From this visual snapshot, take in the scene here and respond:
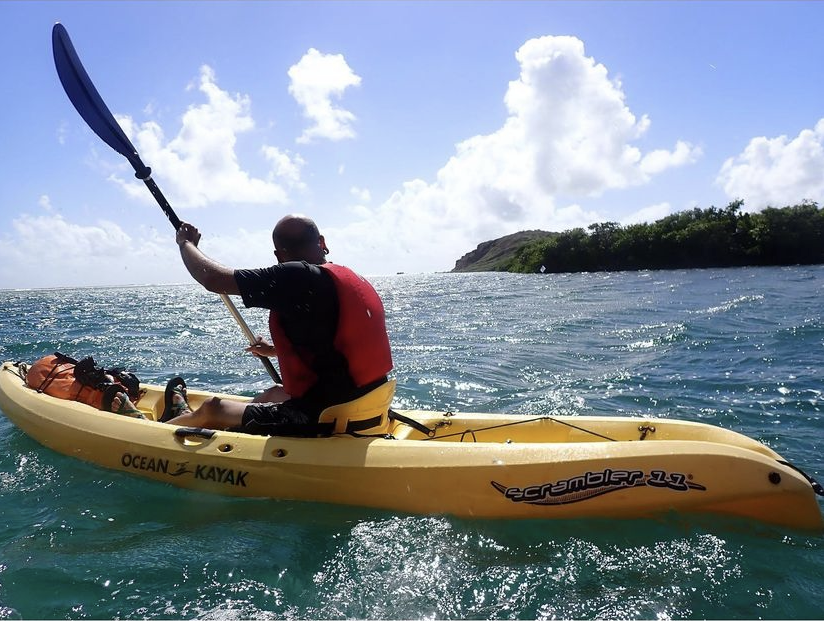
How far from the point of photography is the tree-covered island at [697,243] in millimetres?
43469

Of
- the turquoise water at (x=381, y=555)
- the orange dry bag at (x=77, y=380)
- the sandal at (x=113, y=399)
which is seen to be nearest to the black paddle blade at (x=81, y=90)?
the orange dry bag at (x=77, y=380)

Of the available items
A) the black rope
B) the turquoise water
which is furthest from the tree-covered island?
the black rope

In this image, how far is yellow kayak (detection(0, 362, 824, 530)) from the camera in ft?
10.1

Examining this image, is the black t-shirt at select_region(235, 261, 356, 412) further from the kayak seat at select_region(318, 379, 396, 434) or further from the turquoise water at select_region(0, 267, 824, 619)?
the turquoise water at select_region(0, 267, 824, 619)

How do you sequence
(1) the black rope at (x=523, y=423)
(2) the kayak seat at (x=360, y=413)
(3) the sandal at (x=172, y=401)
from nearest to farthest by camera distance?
(2) the kayak seat at (x=360, y=413) → (1) the black rope at (x=523, y=423) → (3) the sandal at (x=172, y=401)

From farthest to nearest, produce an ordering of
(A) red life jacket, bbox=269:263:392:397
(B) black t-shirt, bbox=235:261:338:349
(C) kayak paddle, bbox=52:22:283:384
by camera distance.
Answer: (C) kayak paddle, bbox=52:22:283:384 → (A) red life jacket, bbox=269:263:392:397 → (B) black t-shirt, bbox=235:261:338:349

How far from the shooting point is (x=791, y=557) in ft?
9.18

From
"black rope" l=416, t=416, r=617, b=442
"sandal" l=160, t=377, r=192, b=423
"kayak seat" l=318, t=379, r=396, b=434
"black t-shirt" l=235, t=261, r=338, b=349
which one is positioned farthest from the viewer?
"sandal" l=160, t=377, r=192, b=423

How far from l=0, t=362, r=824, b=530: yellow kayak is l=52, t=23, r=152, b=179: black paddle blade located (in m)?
2.76

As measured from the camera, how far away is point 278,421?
3910 millimetres

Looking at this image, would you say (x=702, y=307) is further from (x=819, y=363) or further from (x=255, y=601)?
(x=255, y=601)

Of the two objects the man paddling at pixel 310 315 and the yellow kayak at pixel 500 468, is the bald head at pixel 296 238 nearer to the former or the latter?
the man paddling at pixel 310 315

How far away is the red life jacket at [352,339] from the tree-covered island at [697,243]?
160ft

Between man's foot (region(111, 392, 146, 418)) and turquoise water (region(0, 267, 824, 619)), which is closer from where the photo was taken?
turquoise water (region(0, 267, 824, 619))
